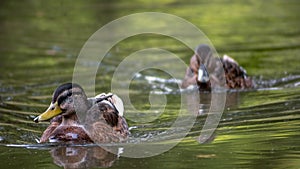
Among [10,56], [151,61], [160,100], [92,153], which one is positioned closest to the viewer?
[92,153]

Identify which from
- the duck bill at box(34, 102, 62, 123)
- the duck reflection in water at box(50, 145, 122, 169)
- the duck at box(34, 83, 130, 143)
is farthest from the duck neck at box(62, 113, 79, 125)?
the duck reflection in water at box(50, 145, 122, 169)

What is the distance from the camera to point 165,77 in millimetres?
15578

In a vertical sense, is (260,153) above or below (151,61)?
below

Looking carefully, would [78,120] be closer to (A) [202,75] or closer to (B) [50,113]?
(B) [50,113]

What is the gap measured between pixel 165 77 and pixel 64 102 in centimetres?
559

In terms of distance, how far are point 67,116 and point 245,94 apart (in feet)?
14.3

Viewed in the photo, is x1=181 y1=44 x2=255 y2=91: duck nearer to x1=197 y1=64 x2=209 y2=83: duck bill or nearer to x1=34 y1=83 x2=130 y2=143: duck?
x1=197 y1=64 x2=209 y2=83: duck bill

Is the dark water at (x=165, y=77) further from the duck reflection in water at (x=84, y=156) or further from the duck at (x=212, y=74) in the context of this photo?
the duck at (x=212, y=74)

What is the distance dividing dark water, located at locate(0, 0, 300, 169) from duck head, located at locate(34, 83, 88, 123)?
436 millimetres

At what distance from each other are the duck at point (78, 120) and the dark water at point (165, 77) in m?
0.26

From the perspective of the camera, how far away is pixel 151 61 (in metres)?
17.1

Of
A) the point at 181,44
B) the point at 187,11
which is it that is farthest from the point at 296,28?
the point at 187,11

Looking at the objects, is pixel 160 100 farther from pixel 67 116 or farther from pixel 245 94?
pixel 67 116

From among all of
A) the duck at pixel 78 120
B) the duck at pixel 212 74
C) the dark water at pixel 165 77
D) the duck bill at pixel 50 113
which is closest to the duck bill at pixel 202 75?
the duck at pixel 212 74
